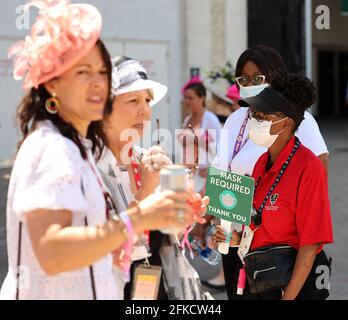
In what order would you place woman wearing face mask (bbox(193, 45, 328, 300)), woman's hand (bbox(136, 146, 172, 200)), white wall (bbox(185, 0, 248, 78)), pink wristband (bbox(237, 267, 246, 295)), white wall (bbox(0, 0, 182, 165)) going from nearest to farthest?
woman's hand (bbox(136, 146, 172, 200)), pink wristband (bbox(237, 267, 246, 295)), woman wearing face mask (bbox(193, 45, 328, 300)), white wall (bbox(0, 0, 182, 165)), white wall (bbox(185, 0, 248, 78))

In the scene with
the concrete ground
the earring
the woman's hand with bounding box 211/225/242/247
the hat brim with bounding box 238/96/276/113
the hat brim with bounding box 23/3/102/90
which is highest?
the hat brim with bounding box 23/3/102/90

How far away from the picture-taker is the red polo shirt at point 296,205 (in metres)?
2.84

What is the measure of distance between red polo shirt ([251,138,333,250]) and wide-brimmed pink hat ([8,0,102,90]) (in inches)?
49.6

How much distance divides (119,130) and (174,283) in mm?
680

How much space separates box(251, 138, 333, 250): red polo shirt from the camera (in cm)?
284

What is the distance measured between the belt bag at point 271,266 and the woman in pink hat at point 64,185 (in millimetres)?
1049

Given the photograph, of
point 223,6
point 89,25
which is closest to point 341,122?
point 223,6

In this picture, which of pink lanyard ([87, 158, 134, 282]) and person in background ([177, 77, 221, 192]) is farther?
person in background ([177, 77, 221, 192])

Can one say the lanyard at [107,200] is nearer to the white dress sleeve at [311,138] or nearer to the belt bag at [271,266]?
the belt bag at [271,266]

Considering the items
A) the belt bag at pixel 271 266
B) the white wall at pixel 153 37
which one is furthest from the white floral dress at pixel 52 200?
the white wall at pixel 153 37

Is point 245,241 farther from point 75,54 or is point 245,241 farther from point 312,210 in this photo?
point 75,54

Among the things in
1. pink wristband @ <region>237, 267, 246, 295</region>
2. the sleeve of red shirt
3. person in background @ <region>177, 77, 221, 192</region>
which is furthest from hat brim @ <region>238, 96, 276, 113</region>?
person in background @ <region>177, 77, 221, 192</region>

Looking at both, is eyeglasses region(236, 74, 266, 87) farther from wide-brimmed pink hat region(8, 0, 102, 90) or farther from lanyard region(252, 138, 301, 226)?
wide-brimmed pink hat region(8, 0, 102, 90)

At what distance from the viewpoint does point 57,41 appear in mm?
1898
